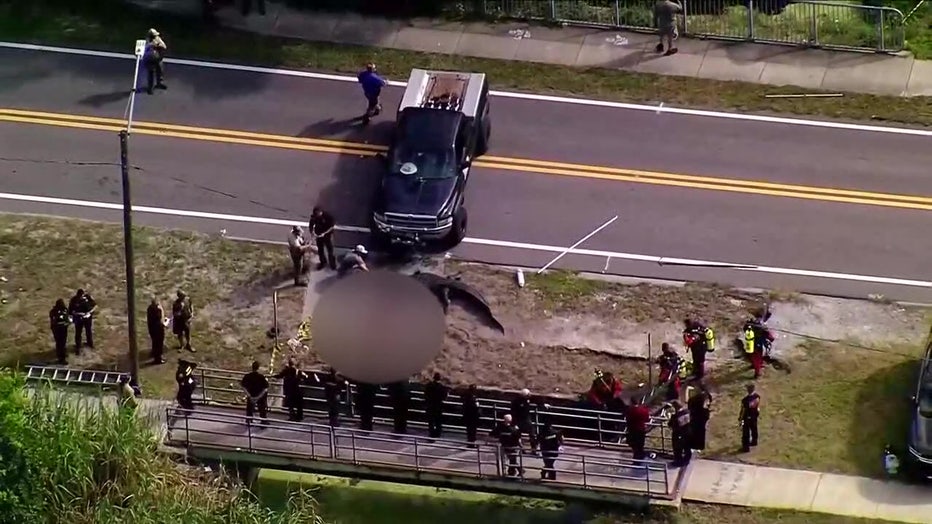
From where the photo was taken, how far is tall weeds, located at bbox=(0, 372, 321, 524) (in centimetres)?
2658

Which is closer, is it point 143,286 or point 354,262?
point 143,286

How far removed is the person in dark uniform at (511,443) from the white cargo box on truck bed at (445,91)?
331 inches

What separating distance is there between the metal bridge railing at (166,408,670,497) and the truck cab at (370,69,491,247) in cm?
522

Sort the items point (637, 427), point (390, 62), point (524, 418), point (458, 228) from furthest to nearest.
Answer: point (390, 62) < point (458, 228) < point (524, 418) < point (637, 427)

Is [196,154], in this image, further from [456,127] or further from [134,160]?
[456,127]

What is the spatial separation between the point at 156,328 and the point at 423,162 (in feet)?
19.6

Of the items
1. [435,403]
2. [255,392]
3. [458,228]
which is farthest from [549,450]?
[458,228]

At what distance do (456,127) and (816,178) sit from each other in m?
6.91

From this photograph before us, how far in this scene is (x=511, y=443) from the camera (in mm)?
28562

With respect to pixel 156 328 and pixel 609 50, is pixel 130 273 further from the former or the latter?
pixel 609 50

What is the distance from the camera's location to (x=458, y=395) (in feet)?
99.6

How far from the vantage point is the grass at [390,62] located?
3769 centimetres

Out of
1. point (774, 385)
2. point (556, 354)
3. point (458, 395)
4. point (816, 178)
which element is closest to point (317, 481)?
point (458, 395)

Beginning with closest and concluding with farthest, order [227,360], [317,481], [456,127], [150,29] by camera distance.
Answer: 1. [317,481]
2. [227,360]
3. [456,127]
4. [150,29]
